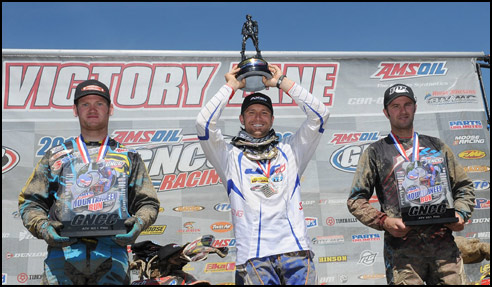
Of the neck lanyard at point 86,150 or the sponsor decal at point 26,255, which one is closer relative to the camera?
the neck lanyard at point 86,150

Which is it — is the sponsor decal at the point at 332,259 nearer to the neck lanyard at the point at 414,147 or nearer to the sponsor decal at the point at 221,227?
the sponsor decal at the point at 221,227

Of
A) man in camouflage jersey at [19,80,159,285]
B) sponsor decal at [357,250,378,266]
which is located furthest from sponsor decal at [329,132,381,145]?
man in camouflage jersey at [19,80,159,285]

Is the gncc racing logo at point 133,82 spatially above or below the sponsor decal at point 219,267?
above

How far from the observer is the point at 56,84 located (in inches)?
191

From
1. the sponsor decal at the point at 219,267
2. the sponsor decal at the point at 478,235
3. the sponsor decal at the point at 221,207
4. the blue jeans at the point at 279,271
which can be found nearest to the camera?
the blue jeans at the point at 279,271

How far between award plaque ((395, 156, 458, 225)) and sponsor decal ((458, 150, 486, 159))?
2.51 m

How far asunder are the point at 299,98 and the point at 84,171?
1483mm

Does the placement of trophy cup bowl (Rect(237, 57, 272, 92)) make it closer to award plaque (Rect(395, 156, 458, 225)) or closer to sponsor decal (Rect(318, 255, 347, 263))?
award plaque (Rect(395, 156, 458, 225))

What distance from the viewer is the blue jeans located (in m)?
2.49

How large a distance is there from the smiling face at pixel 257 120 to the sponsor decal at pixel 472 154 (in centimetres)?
324

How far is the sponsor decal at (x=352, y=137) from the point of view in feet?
16.9

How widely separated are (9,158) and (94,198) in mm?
2702

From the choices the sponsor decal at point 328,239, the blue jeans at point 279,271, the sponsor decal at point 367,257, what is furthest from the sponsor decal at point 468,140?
the blue jeans at point 279,271

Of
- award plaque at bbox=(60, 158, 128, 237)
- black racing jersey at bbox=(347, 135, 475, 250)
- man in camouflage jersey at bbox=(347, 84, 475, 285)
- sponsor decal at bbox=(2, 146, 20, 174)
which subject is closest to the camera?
award plaque at bbox=(60, 158, 128, 237)
